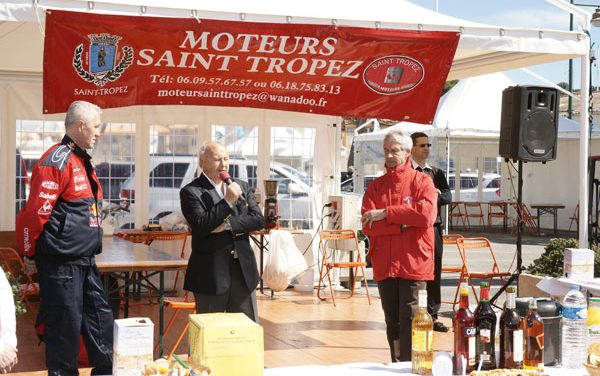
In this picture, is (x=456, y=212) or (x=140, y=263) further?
(x=456, y=212)

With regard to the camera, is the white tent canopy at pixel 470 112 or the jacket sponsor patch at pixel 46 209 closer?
the jacket sponsor patch at pixel 46 209

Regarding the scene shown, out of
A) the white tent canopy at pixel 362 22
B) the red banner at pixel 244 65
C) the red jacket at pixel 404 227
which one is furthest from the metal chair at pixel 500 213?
the red jacket at pixel 404 227

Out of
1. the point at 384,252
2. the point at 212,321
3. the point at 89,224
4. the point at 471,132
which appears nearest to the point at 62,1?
the point at 89,224

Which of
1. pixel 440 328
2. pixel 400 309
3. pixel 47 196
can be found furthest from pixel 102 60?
pixel 440 328

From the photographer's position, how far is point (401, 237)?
5.36 meters

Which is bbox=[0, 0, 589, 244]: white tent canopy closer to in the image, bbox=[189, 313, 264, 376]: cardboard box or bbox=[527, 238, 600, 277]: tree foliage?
bbox=[527, 238, 600, 277]: tree foliage

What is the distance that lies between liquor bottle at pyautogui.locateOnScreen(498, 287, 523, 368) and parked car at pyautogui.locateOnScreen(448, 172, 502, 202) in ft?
67.7

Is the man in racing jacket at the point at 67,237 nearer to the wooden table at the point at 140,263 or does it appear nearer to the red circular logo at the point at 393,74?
the wooden table at the point at 140,263

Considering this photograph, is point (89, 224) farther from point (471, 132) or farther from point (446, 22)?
point (471, 132)

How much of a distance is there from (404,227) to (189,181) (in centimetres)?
523

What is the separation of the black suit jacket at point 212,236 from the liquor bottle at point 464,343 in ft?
6.28

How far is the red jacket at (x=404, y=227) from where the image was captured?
5281mm

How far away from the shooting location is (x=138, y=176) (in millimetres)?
9938

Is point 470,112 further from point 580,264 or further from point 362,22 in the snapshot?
point 580,264
